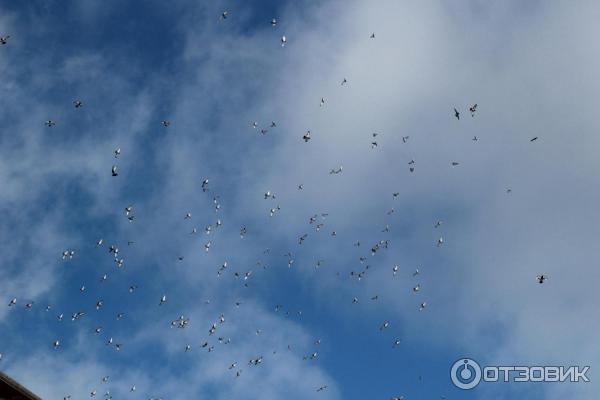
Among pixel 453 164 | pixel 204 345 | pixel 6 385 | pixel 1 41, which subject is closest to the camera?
pixel 6 385

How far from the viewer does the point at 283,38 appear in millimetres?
34438

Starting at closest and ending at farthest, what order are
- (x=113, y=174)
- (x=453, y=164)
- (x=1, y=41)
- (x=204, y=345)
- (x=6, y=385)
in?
1. (x=6, y=385)
2. (x=1, y=41)
3. (x=113, y=174)
4. (x=453, y=164)
5. (x=204, y=345)

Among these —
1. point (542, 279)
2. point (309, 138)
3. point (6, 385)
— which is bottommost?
point (6, 385)

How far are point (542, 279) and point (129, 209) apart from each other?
30.6 meters

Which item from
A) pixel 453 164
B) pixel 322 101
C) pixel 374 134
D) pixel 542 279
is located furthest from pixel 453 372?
pixel 322 101

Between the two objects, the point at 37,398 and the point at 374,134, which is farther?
the point at 374,134

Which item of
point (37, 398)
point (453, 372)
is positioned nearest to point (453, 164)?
point (453, 372)

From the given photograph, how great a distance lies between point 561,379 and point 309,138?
23140 millimetres

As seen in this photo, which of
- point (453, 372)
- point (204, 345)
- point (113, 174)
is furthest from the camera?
point (204, 345)

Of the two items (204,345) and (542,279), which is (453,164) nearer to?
(542,279)

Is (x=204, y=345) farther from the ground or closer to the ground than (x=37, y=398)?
farther from the ground

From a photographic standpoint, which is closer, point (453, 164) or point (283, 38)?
point (283, 38)

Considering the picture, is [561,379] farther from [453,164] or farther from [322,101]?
[322,101]

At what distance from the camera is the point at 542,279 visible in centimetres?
3219
